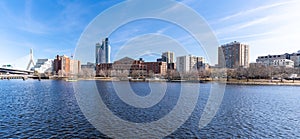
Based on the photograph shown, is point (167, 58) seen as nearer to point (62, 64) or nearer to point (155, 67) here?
point (155, 67)

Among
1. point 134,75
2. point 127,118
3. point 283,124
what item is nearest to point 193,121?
point 127,118

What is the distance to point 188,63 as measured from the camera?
165m

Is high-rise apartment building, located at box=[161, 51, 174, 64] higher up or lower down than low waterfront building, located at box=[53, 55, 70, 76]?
higher up

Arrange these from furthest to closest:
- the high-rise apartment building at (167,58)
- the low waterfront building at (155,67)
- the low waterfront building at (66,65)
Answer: the high-rise apartment building at (167,58) < the low waterfront building at (66,65) < the low waterfront building at (155,67)

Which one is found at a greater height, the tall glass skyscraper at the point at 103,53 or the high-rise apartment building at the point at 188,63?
the tall glass skyscraper at the point at 103,53

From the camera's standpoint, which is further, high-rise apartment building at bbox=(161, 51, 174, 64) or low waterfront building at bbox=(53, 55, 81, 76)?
high-rise apartment building at bbox=(161, 51, 174, 64)

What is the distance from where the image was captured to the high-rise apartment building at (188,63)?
164 metres

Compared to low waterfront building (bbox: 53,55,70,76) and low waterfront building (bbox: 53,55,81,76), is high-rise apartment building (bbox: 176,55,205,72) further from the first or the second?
low waterfront building (bbox: 53,55,70,76)

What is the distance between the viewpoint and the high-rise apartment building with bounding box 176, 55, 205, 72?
539 ft

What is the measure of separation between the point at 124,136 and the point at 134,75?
117 m

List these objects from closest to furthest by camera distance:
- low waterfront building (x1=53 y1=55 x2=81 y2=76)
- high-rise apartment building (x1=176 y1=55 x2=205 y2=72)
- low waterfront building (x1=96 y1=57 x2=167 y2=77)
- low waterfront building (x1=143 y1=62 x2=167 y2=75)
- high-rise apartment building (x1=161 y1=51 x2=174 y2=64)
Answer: low waterfront building (x1=96 y1=57 x2=167 y2=77) < low waterfront building (x1=143 y1=62 x2=167 y2=75) < high-rise apartment building (x1=176 y1=55 x2=205 y2=72) < low waterfront building (x1=53 y1=55 x2=81 y2=76) < high-rise apartment building (x1=161 y1=51 x2=174 y2=64)

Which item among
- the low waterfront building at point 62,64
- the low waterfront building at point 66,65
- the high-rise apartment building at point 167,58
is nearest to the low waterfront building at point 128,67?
the high-rise apartment building at point 167,58

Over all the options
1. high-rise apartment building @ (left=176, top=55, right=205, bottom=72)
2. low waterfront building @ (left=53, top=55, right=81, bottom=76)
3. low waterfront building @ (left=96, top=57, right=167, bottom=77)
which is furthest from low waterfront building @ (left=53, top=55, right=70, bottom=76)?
high-rise apartment building @ (left=176, top=55, right=205, bottom=72)

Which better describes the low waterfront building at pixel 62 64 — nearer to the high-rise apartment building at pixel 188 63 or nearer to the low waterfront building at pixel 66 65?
the low waterfront building at pixel 66 65
